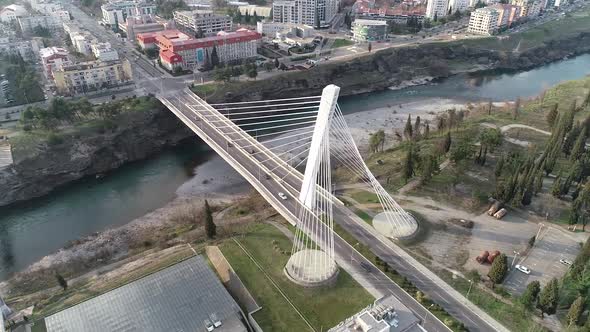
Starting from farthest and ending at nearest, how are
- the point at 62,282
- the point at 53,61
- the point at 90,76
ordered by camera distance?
the point at 53,61 < the point at 90,76 < the point at 62,282

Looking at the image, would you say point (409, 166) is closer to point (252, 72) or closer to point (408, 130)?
point (408, 130)

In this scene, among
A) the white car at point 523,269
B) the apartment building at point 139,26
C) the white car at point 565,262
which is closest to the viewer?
the white car at point 523,269

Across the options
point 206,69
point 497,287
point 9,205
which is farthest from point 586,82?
point 9,205

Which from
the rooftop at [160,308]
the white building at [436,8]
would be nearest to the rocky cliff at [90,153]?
the rooftop at [160,308]

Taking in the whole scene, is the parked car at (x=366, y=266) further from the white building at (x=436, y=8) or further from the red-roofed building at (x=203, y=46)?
the white building at (x=436, y=8)

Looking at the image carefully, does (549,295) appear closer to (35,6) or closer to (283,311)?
(283,311)

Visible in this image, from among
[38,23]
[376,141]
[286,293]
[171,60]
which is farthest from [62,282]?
[38,23]
